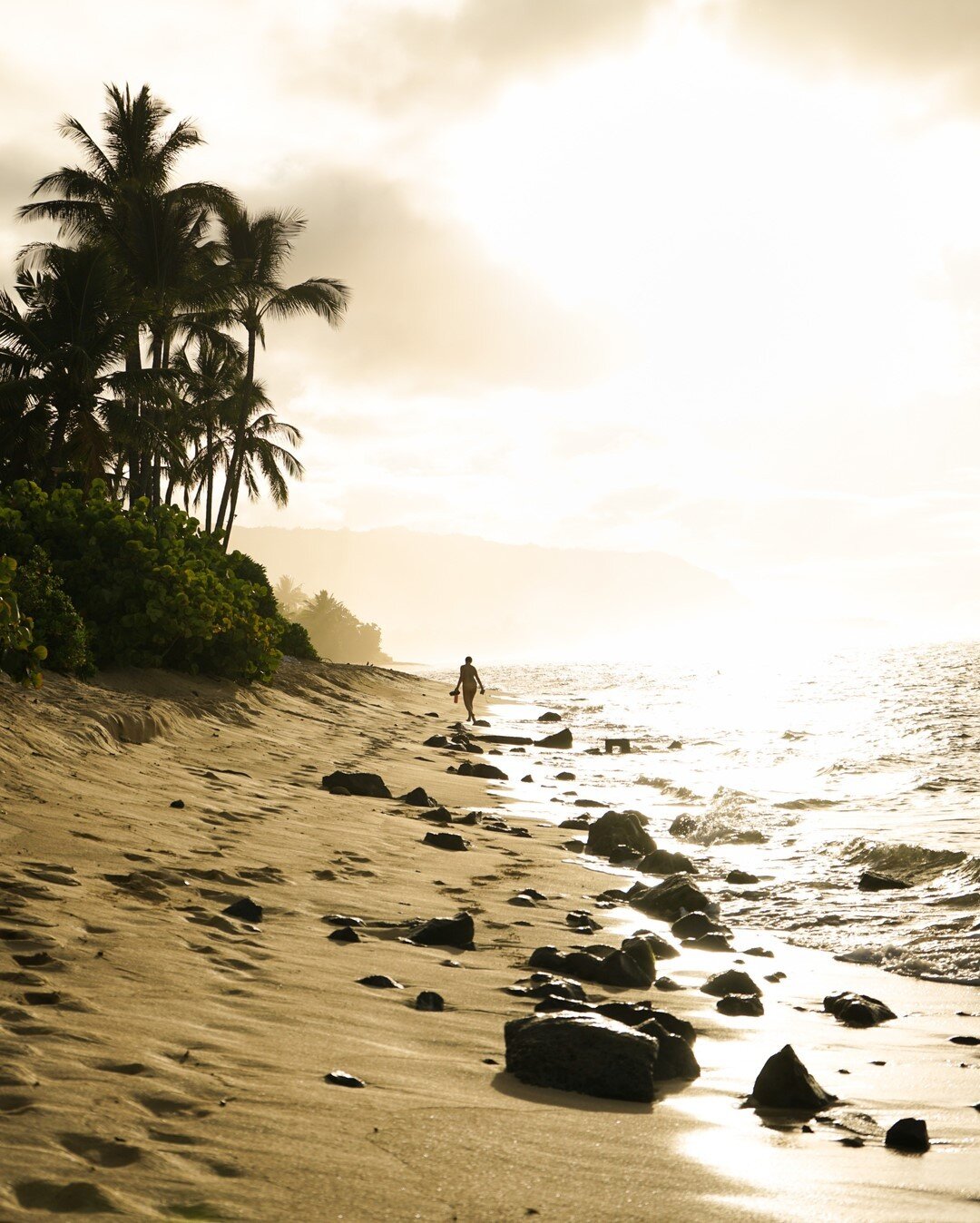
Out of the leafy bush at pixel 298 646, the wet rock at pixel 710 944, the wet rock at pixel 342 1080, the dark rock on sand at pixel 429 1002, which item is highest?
the leafy bush at pixel 298 646

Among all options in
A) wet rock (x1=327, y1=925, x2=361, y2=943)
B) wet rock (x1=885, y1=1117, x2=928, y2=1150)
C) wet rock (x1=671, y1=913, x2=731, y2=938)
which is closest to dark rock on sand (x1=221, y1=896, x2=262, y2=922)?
wet rock (x1=327, y1=925, x2=361, y2=943)

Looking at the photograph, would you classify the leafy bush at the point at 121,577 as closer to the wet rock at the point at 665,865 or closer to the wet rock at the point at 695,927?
the wet rock at the point at 665,865

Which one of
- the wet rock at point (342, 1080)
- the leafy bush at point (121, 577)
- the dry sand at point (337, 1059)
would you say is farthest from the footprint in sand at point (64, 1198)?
the leafy bush at point (121, 577)

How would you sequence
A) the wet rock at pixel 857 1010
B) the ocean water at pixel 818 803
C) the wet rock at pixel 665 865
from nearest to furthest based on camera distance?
1. the wet rock at pixel 857 1010
2. the ocean water at pixel 818 803
3. the wet rock at pixel 665 865

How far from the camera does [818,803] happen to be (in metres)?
13.7

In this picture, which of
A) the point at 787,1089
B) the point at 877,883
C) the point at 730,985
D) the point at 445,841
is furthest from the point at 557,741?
the point at 787,1089

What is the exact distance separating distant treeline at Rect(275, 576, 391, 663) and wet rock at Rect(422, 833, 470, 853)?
5675 centimetres

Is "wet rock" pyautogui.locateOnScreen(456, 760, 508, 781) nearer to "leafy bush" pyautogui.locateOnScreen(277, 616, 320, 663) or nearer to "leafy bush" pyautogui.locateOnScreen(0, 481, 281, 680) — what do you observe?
"leafy bush" pyautogui.locateOnScreen(0, 481, 281, 680)

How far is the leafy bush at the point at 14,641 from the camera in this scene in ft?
28.5

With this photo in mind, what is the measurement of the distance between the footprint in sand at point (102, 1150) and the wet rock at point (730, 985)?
3570 mm

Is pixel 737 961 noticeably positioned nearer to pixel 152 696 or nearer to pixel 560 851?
pixel 560 851

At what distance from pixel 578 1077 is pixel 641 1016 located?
2.66ft

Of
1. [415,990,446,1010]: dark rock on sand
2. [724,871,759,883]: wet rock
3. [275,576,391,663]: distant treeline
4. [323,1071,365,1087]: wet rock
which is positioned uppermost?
[275,576,391,663]: distant treeline

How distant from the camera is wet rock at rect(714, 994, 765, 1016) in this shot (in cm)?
520
